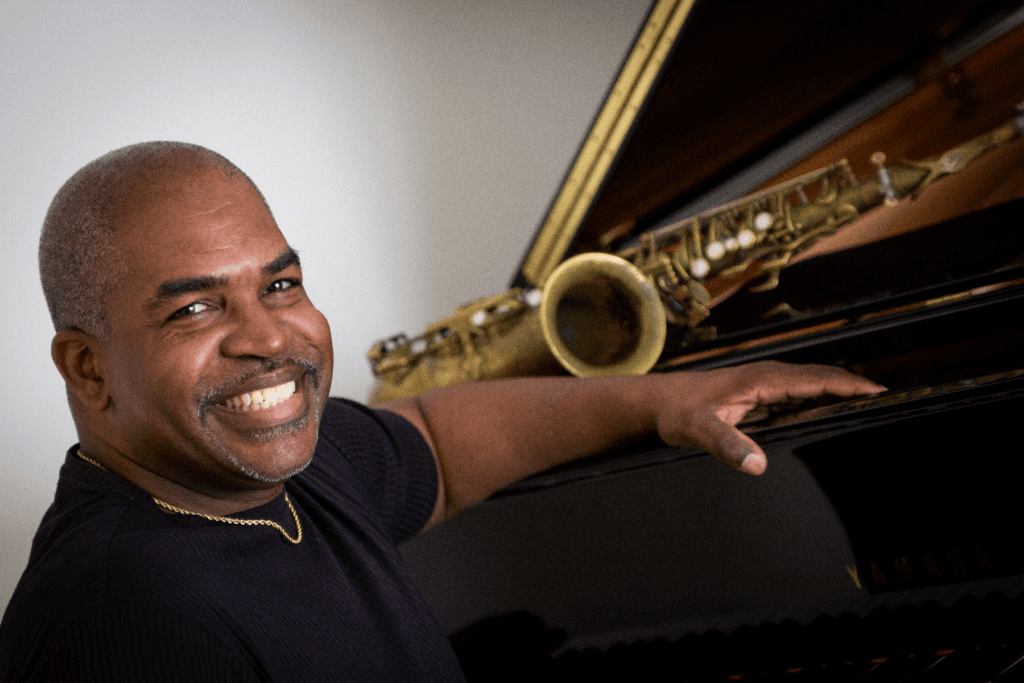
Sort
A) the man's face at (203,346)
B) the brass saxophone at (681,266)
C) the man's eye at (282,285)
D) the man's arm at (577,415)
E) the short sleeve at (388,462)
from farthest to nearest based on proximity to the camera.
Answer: the brass saxophone at (681,266) → the short sleeve at (388,462) → the man's arm at (577,415) → the man's eye at (282,285) → the man's face at (203,346)

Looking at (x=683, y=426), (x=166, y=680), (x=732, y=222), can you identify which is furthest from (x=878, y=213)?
(x=166, y=680)

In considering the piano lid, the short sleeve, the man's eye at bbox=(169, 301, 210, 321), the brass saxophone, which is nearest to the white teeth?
the man's eye at bbox=(169, 301, 210, 321)

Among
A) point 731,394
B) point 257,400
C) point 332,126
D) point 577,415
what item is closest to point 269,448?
point 257,400

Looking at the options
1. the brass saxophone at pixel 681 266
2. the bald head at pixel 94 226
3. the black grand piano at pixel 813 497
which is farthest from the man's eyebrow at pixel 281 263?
the brass saxophone at pixel 681 266

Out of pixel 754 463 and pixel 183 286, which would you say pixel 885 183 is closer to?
pixel 754 463

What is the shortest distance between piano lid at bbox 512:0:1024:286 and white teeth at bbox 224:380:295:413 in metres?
1.25

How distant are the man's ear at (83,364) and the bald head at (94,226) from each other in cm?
2

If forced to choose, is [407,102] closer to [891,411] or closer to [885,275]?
[885,275]

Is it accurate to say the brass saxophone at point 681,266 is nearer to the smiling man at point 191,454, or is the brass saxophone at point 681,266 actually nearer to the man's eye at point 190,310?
the smiling man at point 191,454

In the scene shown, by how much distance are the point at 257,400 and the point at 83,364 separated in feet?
0.77

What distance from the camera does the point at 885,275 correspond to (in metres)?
1.58

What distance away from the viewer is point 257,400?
44.1 inches

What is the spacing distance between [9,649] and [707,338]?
1330 mm

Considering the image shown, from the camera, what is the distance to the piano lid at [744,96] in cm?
199
